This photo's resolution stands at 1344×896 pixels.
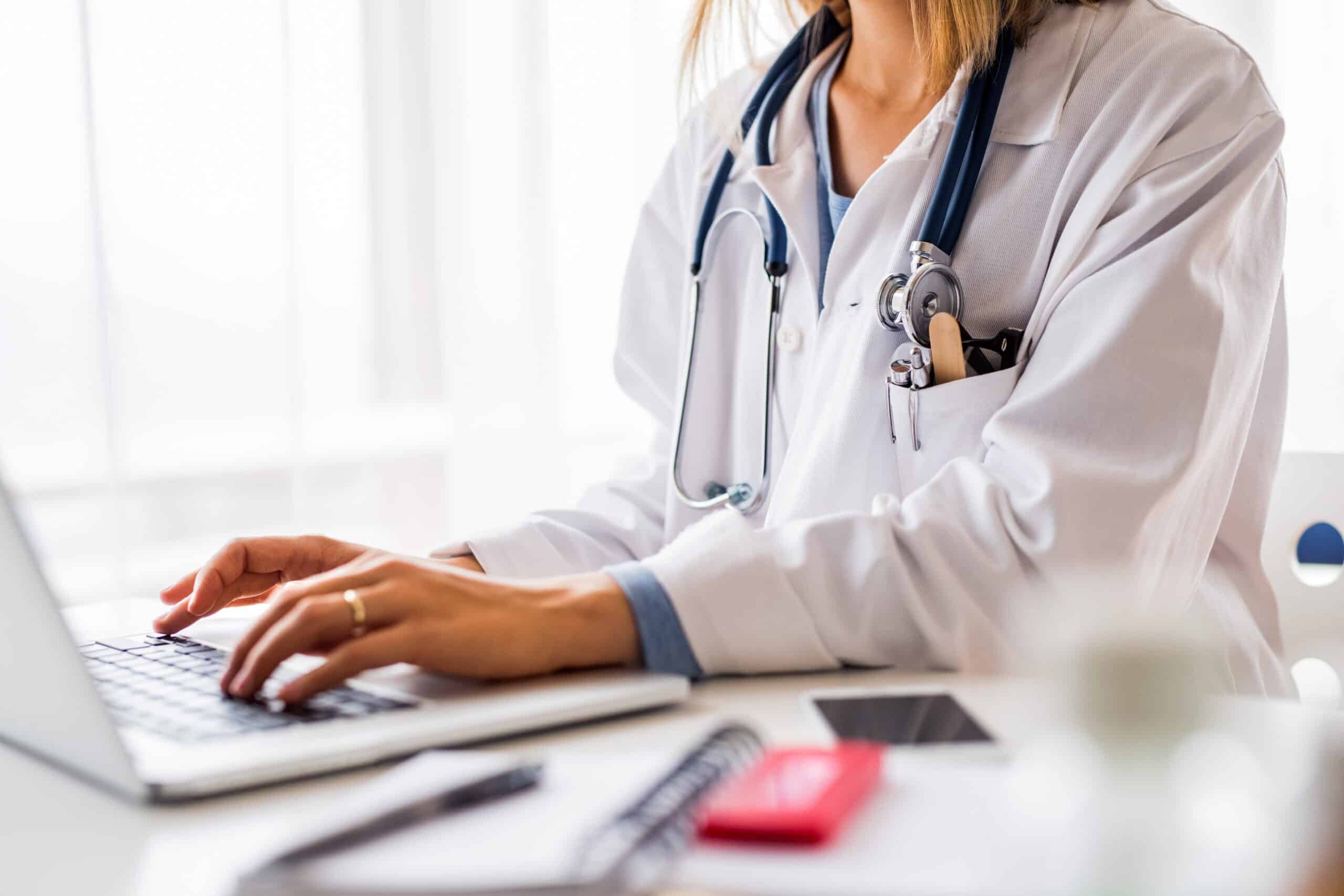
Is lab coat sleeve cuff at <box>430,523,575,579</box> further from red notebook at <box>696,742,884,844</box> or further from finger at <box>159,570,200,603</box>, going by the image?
red notebook at <box>696,742,884,844</box>

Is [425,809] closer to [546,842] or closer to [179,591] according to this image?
[546,842]

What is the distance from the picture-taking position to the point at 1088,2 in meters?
1.08

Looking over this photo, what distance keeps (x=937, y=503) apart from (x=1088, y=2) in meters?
0.55

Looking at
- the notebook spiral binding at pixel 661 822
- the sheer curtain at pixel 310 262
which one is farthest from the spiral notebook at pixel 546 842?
the sheer curtain at pixel 310 262

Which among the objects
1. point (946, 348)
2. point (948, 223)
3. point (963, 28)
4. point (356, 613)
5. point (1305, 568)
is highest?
point (963, 28)

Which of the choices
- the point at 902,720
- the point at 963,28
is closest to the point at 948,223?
the point at 963,28

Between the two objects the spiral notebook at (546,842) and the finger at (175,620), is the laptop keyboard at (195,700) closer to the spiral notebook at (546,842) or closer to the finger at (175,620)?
the finger at (175,620)

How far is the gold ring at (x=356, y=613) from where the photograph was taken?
67cm

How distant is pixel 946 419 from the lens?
99cm

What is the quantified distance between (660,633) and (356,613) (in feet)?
0.58

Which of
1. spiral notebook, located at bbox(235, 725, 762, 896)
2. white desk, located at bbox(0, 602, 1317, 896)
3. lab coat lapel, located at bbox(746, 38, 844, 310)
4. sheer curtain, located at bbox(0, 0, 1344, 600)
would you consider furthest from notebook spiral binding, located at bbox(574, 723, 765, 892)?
sheer curtain, located at bbox(0, 0, 1344, 600)

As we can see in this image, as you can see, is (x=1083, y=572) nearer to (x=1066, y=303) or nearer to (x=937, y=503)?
(x=937, y=503)

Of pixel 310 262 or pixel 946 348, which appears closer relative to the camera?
pixel 946 348

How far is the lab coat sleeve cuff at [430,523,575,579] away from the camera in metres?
1.08
